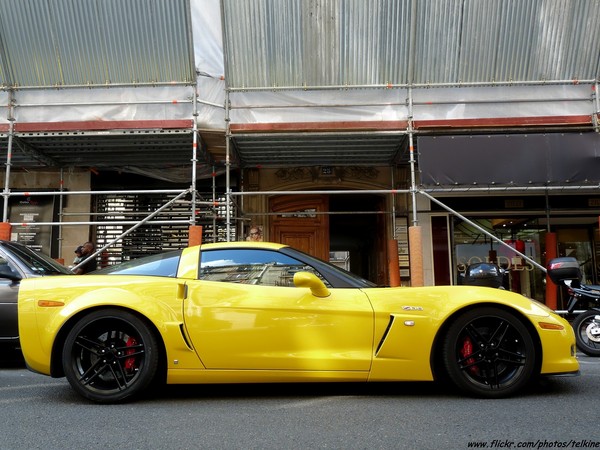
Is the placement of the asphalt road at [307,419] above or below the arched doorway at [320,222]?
below

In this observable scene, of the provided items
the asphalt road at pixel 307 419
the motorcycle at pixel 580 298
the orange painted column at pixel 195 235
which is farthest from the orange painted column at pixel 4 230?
the motorcycle at pixel 580 298

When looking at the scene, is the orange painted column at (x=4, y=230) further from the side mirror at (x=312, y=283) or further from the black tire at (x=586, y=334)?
the black tire at (x=586, y=334)

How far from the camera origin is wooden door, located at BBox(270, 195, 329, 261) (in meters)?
9.82

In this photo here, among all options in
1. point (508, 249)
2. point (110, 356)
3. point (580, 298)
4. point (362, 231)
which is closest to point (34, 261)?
point (110, 356)

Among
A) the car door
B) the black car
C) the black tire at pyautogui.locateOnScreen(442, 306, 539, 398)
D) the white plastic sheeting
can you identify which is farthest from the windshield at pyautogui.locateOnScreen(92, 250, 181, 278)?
the white plastic sheeting

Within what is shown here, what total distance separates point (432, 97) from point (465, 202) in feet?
8.37

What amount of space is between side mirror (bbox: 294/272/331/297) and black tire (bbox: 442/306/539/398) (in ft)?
3.06

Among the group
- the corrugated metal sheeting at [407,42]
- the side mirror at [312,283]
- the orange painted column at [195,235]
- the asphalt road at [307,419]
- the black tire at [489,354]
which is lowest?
the asphalt road at [307,419]

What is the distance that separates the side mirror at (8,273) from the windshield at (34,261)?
0.48 ft

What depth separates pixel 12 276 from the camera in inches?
199

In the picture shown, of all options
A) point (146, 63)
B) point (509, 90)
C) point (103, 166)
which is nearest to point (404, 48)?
point (509, 90)

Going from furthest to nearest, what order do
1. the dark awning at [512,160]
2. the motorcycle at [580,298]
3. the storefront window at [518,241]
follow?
1. the storefront window at [518,241]
2. the dark awning at [512,160]
3. the motorcycle at [580,298]

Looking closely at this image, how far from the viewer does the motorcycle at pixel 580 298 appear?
5.69m

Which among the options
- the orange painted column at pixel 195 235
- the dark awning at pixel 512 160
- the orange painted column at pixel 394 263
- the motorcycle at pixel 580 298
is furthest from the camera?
the orange painted column at pixel 394 263
